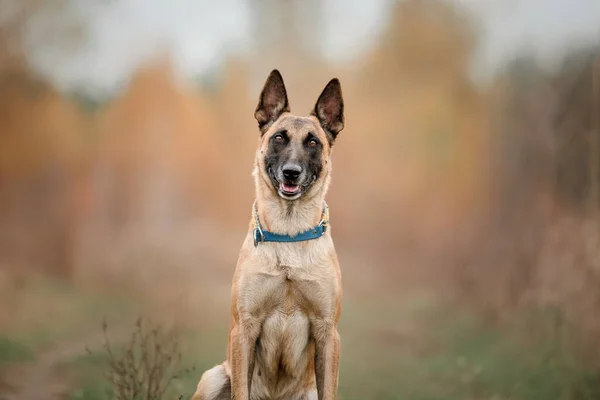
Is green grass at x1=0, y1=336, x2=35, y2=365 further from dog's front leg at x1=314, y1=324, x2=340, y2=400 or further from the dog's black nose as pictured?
the dog's black nose

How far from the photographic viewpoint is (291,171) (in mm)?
4188

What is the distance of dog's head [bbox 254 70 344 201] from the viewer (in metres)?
4.23

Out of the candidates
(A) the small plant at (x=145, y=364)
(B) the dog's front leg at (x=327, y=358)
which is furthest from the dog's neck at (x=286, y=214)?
(A) the small plant at (x=145, y=364)

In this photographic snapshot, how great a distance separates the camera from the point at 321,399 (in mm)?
4234

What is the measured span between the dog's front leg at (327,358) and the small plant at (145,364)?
1.27 meters

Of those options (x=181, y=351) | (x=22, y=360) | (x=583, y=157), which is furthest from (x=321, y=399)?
(x=583, y=157)

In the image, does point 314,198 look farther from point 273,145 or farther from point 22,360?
point 22,360

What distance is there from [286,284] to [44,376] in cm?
278

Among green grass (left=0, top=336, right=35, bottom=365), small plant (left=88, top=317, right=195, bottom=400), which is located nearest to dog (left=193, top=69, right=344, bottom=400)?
small plant (left=88, top=317, right=195, bottom=400)

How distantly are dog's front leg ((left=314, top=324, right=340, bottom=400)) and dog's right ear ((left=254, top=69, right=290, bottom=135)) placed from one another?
125 cm

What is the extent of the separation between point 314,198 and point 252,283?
2.02 feet

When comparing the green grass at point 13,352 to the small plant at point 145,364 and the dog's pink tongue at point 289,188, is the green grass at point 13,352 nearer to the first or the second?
the small plant at point 145,364

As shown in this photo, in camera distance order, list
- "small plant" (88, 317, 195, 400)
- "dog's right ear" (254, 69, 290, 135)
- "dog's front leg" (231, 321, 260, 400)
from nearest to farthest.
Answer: "dog's front leg" (231, 321, 260, 400) < "dog's right ear" (254, 69, 290, 135) < "small plant" (88, 317, 195, 400)

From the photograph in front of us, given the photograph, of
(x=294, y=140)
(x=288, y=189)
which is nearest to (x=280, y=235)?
(x=288, y=189)
